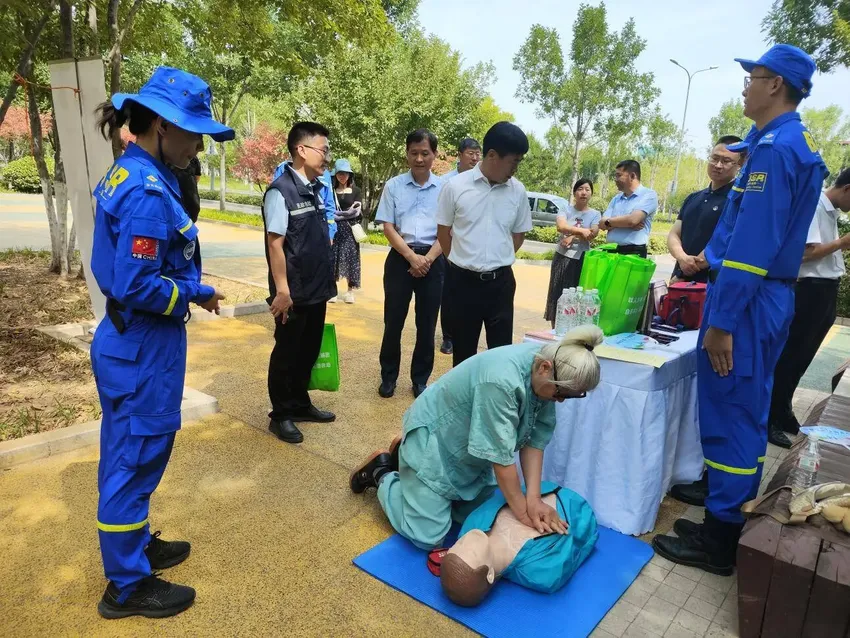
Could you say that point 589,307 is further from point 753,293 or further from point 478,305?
point 753,293

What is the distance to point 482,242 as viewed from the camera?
363 cm

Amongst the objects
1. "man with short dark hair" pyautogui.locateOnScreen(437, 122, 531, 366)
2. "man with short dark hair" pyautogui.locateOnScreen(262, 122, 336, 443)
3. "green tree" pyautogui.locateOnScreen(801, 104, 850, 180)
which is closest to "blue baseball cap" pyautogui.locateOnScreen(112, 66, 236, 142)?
"man with short dark hair" pyautogui.locateOnScreen(262, 122, 336, 443)

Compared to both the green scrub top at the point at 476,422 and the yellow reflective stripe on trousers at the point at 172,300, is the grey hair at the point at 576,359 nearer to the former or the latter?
the green scrub top at the point at 476,422

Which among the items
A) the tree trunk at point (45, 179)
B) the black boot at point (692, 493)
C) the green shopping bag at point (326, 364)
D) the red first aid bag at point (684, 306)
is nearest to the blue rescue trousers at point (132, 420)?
the green shopping bag at point (326, 364)

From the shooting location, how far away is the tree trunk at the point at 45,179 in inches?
283

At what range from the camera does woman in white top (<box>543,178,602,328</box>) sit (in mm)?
5703

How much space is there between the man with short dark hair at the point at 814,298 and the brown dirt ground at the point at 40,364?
4.83 metres

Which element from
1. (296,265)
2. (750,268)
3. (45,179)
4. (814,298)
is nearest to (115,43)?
(45,179)

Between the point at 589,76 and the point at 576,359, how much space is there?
71.5 feet

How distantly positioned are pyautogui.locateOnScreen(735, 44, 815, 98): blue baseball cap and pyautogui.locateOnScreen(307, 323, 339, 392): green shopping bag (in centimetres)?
279

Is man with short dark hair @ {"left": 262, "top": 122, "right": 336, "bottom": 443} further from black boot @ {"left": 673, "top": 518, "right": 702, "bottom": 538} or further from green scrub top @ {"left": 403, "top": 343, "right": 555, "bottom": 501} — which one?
black boot @ {"left": 673, "top": 518, "right": 702, "bottom": 538}

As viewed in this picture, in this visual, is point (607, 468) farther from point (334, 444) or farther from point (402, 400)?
point (402, 400)

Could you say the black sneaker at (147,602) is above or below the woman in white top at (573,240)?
below

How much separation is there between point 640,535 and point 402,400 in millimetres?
2148
